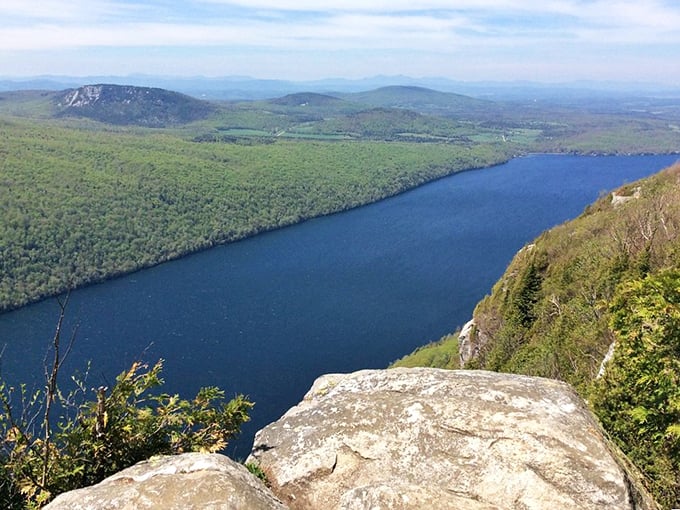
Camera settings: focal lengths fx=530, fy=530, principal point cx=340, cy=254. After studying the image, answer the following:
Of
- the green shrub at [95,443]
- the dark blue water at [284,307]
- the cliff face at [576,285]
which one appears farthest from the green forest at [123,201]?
the green shrub at [95,443]

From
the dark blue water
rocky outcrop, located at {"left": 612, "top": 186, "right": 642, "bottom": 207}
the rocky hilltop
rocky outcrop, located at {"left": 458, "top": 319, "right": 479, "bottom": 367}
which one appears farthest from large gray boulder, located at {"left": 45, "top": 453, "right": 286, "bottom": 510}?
rocky outcrop, located at {"left": 612, "top": 186, "right": 642, "bottom": 207}

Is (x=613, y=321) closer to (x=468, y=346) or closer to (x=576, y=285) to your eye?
(x=576, y=285)

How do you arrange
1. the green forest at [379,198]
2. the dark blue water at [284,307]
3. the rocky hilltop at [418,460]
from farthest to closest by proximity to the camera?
the dark blue water at [284,307]
the green forest at [379,198]
the rocky hilltop at [418,460]

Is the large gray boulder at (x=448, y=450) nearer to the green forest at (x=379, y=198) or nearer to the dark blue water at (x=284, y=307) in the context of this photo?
the green forest at (x=379, y=198)

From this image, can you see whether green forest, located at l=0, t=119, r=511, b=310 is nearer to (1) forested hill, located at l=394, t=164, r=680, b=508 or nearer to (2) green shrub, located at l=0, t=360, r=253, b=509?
(1) forested hill, located at l=394, t=164, r=680, b=508

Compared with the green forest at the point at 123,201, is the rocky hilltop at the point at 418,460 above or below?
above

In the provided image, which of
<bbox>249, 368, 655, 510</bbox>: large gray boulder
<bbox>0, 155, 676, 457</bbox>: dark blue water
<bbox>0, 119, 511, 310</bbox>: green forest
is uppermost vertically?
<bbox>249, 368, 655, 510</bbox>: large gray boulder
